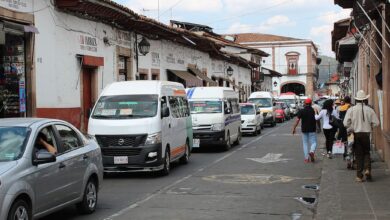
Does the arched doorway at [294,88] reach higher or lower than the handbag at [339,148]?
higher

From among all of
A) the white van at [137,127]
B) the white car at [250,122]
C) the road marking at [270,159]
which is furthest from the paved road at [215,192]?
the white car at [250,122]

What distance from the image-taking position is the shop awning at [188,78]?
30244 mm

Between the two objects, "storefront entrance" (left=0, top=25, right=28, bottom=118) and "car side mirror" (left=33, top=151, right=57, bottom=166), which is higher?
"storefront entrance" (left=0, top=25, right=28, bottom=118)

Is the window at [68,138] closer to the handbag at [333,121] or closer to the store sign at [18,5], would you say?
the store sign at [18,5]

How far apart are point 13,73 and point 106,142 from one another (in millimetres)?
4433

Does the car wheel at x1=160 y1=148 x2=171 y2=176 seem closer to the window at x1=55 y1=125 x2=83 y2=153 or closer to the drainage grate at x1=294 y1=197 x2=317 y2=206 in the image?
the drainage grate at x1=294 y1=197 x2=317 y2=206

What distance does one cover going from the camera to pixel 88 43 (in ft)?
65.5

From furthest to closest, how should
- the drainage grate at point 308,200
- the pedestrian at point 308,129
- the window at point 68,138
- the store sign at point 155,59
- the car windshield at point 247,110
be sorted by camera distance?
the car windshield at point 247,110, the store sign at point 155,59, the pedestrian at point 308,129, the drainage grate at point 308,200, the window at point 68,138

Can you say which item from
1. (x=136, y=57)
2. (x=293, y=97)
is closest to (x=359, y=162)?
(x=136, y=57)

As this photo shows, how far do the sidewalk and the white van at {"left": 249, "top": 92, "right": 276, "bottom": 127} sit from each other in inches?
912

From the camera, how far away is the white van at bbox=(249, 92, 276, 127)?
37016 mm

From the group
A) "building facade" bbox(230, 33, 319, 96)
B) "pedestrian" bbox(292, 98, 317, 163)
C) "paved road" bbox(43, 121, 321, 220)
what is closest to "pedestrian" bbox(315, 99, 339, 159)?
"pedestrian" bbox(292, 98, 317, 163)

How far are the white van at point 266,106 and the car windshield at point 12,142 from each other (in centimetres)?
2936

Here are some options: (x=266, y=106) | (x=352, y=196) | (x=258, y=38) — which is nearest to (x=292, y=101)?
Answer: (x=266, y=106)
